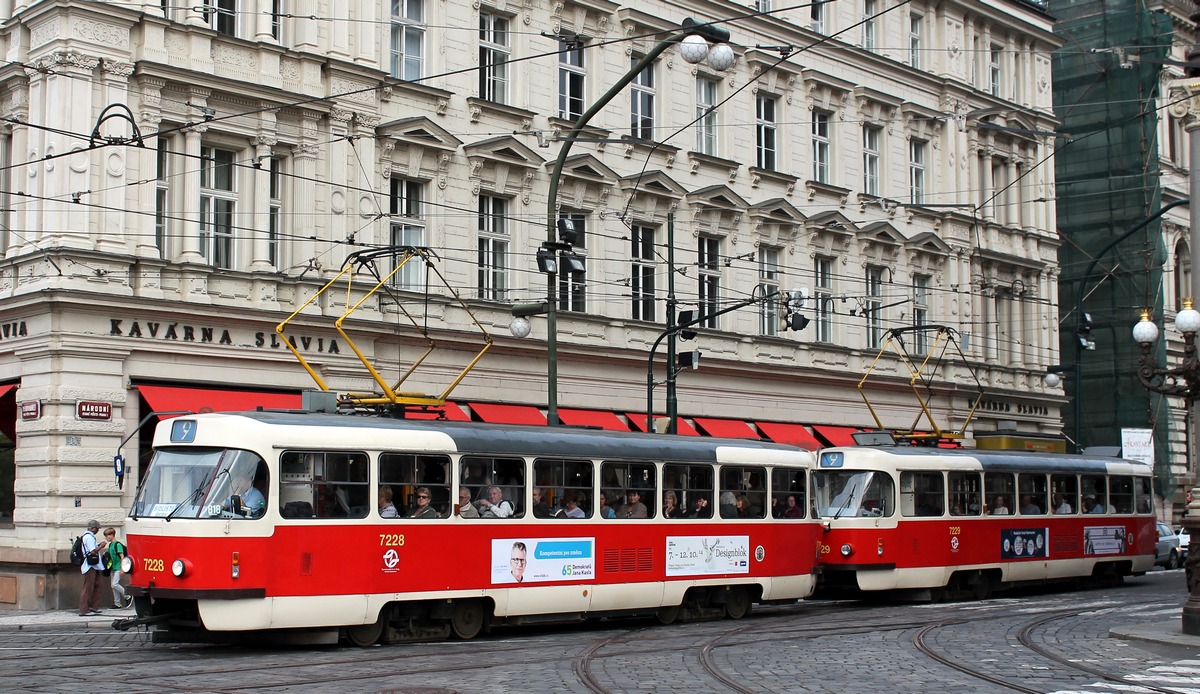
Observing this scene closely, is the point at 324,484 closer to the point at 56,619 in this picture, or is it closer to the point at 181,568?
the point at 181,568

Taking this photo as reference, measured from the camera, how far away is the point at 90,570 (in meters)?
22.6

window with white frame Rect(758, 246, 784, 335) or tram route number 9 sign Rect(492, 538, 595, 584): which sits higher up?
window with white frame Rect(758, 246, 784, 335)

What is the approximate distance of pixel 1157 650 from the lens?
58.3ft

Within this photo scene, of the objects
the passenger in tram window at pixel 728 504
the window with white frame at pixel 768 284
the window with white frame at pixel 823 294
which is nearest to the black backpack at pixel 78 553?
the passenger in tram window at pixel 728 504

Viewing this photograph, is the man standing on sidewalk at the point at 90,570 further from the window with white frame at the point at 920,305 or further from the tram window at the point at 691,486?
the window with white frame at the point at 920,305

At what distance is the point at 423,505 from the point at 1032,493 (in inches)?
590

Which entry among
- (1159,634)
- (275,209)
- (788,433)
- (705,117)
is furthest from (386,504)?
(788,433)

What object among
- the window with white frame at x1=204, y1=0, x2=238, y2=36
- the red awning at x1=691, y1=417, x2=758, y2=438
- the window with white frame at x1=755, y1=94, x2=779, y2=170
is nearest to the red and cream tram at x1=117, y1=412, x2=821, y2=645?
the window with white frame at x1=204, y1=0, x2=238, y2=36

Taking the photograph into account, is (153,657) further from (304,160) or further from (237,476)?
(304,160)

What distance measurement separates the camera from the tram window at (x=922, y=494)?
2556 cm

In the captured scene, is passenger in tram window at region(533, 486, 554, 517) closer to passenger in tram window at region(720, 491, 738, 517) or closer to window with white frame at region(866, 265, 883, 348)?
passenger in tram window at region(720, 491, 738, 517)

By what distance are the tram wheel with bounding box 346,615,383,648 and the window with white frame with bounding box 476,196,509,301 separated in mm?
13981

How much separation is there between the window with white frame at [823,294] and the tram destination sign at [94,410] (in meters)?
20.6

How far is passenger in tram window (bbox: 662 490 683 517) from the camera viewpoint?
21.1 metres
